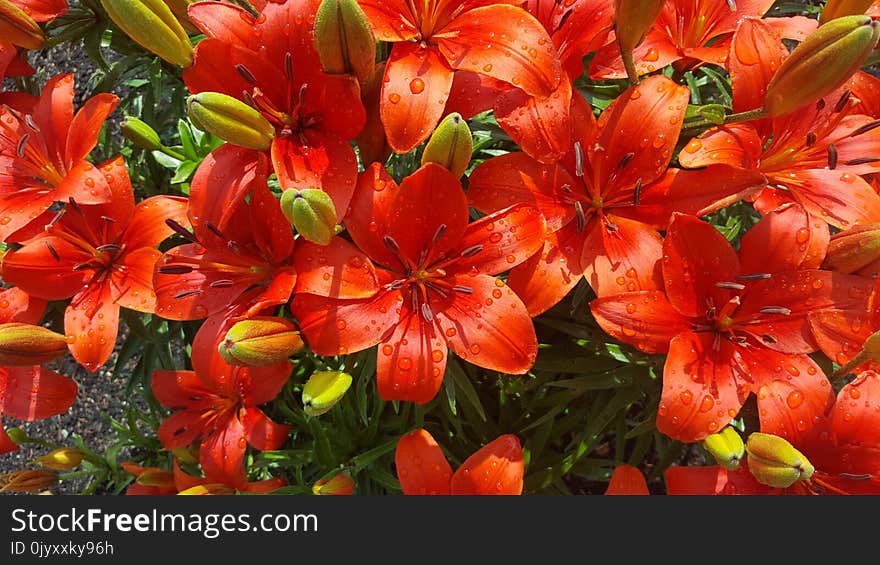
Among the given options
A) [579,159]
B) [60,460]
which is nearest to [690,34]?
[579,159]

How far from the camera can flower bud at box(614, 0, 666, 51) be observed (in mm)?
1155

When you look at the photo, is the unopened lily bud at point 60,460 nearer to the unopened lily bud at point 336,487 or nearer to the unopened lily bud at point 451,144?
the unopened lily bud at point 336,487

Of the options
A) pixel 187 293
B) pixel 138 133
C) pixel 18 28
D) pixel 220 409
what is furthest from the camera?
pixel 220 409

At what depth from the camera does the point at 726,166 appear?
1.23 m

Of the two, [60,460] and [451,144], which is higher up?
[451,144]

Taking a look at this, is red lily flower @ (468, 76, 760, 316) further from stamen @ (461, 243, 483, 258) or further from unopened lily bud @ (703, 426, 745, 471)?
unopened lily bud @ (703, 426, 745, 471)

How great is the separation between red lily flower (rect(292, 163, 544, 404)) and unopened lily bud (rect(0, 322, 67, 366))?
0.51 metres

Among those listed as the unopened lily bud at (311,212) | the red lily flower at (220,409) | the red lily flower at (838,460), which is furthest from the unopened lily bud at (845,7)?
the red lily flower at (220,409)

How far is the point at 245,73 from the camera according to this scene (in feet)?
3.98

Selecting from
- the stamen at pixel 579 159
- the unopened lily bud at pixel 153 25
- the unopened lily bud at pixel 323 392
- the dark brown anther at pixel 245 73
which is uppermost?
the unopened lily bud at pixel 153 25

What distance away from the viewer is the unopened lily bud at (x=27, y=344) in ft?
4.29

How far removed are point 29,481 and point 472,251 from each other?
1.28 metres

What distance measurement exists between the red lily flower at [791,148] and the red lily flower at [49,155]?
1.13 m

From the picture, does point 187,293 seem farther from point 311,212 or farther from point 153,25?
point 153,25
